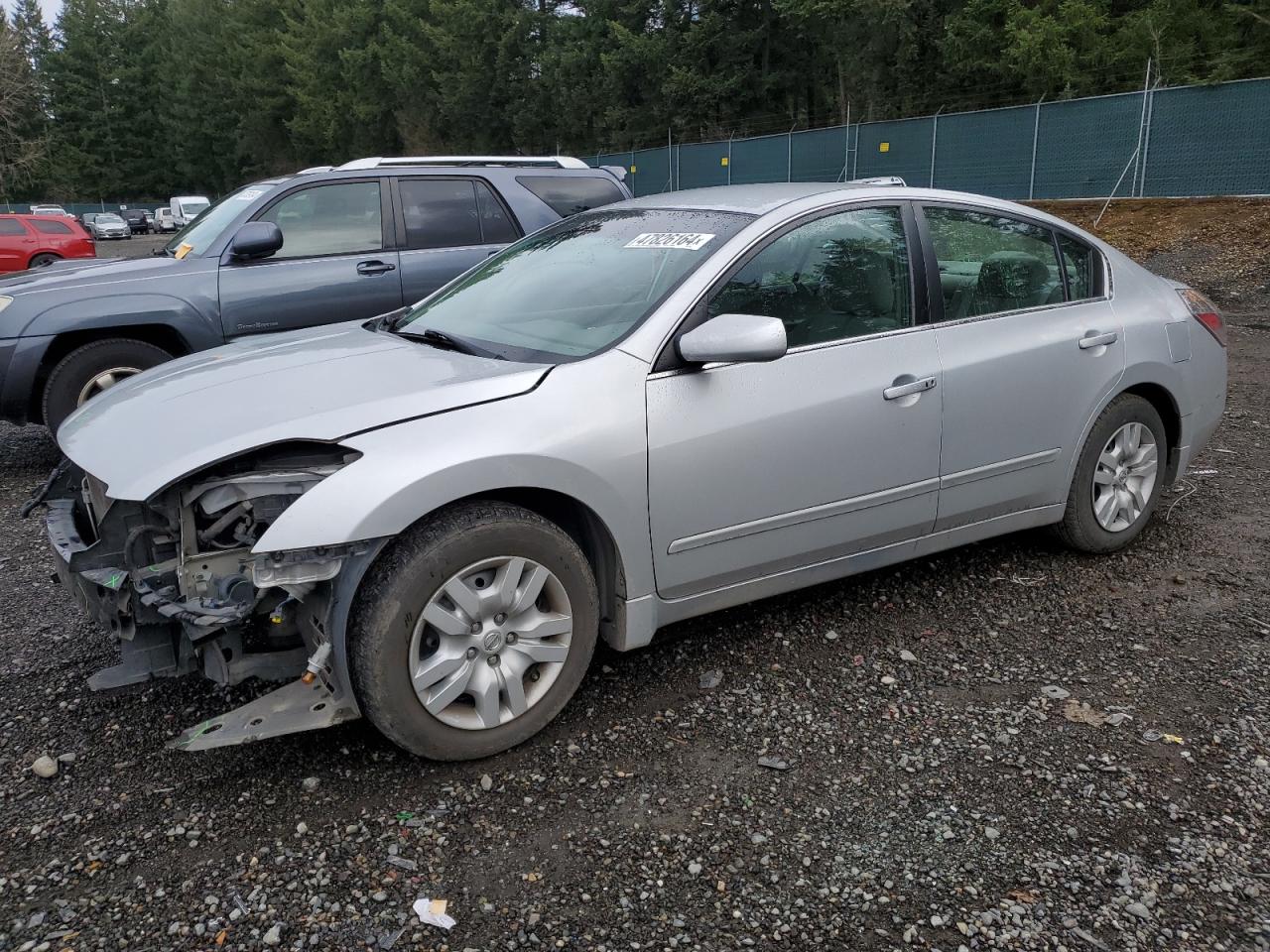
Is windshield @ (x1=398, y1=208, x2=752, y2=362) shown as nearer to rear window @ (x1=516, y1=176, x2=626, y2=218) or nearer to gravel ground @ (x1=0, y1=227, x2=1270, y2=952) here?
gravel ground @ (x1=0, y1=227, x2=1270, y2=952)

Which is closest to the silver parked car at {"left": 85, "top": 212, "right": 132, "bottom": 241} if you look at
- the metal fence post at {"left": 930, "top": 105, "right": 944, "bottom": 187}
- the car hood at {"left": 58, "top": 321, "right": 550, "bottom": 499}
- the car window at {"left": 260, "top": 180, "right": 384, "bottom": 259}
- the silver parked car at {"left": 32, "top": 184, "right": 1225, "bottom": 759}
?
the metal fence post at {"left": 930, "top": 105, "right": 944, "bottom": 187}

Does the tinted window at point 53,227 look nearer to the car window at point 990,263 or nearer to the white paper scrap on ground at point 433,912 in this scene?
the car window at point 990,263

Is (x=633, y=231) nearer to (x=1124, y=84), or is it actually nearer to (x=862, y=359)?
(x=862, y=359)

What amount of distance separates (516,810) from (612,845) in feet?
1.04

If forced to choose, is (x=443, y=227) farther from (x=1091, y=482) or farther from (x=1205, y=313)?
(x=1205, y=313)

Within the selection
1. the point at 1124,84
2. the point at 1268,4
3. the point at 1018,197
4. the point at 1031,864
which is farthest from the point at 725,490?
the point at 1124,84

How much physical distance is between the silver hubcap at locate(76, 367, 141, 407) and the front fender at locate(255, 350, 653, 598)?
4.22m

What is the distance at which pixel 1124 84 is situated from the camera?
25516 mm

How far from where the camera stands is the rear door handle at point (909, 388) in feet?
11.8

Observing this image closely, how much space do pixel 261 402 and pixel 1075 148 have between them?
2092cm

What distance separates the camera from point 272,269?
648cm

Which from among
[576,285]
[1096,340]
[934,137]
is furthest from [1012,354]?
[934,137]

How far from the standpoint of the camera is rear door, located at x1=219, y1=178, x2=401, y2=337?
20.9 ft

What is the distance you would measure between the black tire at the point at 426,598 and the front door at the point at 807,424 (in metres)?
0.43
